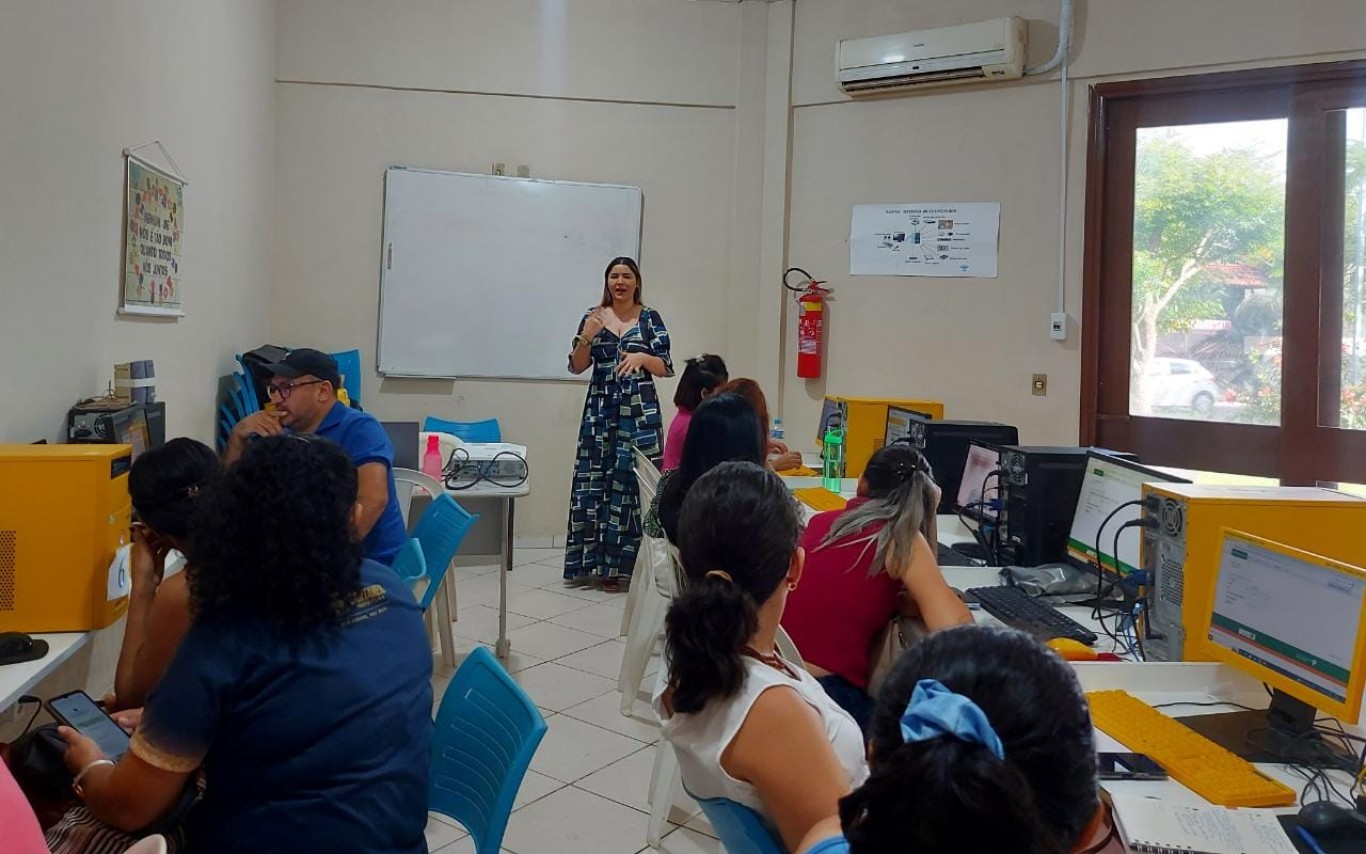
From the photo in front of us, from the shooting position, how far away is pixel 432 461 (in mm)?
4086

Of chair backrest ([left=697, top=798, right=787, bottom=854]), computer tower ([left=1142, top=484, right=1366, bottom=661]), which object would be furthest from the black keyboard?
chair backrest ([left=697, top=798, right=787, bottom=854])

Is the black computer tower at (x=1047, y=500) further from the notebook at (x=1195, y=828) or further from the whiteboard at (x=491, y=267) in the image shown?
the whiteboard at (x=491, y=267)

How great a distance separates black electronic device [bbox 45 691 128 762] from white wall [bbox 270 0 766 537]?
378 centimetres

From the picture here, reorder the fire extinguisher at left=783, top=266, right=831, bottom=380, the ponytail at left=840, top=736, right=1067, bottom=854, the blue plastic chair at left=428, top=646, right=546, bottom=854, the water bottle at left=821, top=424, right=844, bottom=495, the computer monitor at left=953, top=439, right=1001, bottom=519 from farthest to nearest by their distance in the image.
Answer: the fire extinguisher at left=783, top=266, right=831, bottom=380
the water bottle at left=821, top=424, right=844, bottom=495
the computer monitor at left=953, top=439, right=1001, bottom=519
the blue plastic chair at left=428, top=646, right=546, bottom=854
the ponytail at left=840, top=736, right=1067, bottom=854

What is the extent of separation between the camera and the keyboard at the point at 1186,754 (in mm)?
1397

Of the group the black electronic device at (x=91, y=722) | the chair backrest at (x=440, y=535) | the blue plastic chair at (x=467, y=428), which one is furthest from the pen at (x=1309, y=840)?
the blue plastic chair at (x=467, y=428)

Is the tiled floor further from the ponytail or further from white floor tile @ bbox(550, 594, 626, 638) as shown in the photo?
the ponytail

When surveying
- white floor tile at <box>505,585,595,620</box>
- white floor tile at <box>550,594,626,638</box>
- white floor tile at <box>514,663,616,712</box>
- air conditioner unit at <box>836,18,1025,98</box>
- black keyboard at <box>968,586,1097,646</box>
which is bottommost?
→ white floor tile at <box>514,663,616,712</box>

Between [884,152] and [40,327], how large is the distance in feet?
12.6

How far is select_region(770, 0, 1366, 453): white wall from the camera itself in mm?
4320

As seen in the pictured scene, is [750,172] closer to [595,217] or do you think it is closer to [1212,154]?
[595,217]

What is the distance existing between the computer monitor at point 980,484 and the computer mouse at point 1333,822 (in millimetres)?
1631

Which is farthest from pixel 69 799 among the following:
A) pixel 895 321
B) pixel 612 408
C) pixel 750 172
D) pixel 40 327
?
pixel 750 172

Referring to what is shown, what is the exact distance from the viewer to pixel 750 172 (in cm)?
538
